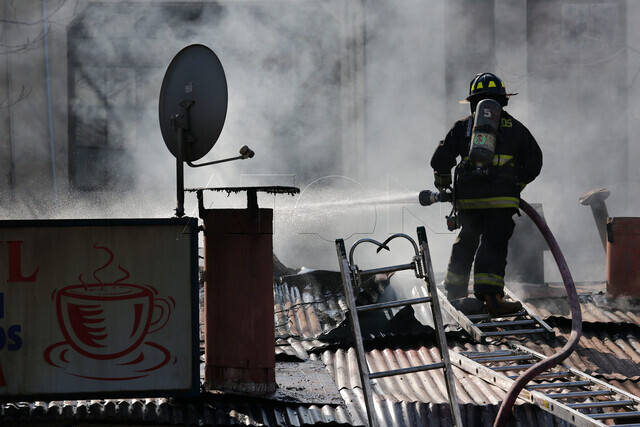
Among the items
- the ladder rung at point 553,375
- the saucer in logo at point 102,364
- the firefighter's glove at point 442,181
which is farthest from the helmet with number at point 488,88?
the saucer in logo at point 102,364

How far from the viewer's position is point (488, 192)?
598cm

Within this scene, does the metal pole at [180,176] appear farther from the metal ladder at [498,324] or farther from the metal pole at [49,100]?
the metal pole at [49,100]

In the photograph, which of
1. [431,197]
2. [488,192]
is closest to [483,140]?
[488,192]

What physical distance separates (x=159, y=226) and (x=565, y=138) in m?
12.8

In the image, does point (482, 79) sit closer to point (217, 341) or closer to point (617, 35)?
point (217, 341)

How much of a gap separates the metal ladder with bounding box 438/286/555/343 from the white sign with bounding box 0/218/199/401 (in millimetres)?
2352

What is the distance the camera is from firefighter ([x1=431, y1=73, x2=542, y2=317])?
5910 mm

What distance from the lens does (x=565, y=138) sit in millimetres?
15320

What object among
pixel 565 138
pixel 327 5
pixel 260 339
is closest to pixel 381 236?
pixel 327 5

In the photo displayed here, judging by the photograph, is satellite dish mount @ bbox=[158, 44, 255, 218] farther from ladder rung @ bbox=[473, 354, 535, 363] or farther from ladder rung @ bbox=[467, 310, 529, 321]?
ladder rung @ bbox=[467, 310, 529, 321]

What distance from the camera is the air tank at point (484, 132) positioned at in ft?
19.2

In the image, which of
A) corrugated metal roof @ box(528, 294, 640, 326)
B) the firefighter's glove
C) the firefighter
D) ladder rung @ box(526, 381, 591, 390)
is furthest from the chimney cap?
ladder rung @ box(526, 381, 591, 390)

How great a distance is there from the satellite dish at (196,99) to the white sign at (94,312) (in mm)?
578

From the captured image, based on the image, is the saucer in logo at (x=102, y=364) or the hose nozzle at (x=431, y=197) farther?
the hose nozzle at (x=431, y=197)
